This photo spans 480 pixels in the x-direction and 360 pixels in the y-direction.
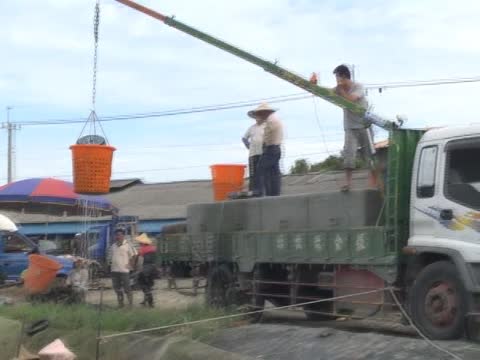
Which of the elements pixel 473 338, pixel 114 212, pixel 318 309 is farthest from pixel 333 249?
pixel 114 212

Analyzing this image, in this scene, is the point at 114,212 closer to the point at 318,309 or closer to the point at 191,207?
the point at 191,207

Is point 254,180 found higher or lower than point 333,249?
higher

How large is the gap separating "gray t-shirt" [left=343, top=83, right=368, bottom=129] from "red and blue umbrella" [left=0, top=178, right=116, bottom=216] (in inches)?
469

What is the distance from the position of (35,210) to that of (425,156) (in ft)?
54.8

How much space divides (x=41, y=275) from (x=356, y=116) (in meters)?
8.43

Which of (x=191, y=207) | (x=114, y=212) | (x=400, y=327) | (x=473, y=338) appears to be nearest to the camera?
(x=473, y=338)

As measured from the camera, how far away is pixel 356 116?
35.8 ft

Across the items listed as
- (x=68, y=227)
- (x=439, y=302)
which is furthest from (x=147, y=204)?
(x=439, y=302)

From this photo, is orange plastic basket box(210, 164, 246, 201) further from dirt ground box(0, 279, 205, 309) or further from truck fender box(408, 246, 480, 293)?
truck fender box(408, 246, 480, 293)

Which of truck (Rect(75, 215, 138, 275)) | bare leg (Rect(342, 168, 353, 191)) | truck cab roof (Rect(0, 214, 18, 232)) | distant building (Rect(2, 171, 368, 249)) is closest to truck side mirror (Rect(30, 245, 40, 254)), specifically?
truck cab roof (Rect(0, 214, 18, 232))

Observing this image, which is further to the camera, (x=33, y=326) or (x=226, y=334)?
(x=33, y=326)

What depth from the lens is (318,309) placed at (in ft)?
40.3

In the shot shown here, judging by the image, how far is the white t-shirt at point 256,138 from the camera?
12.9 metres

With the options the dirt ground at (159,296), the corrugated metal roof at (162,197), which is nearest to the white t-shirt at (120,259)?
the dirt ground at (159,296)
